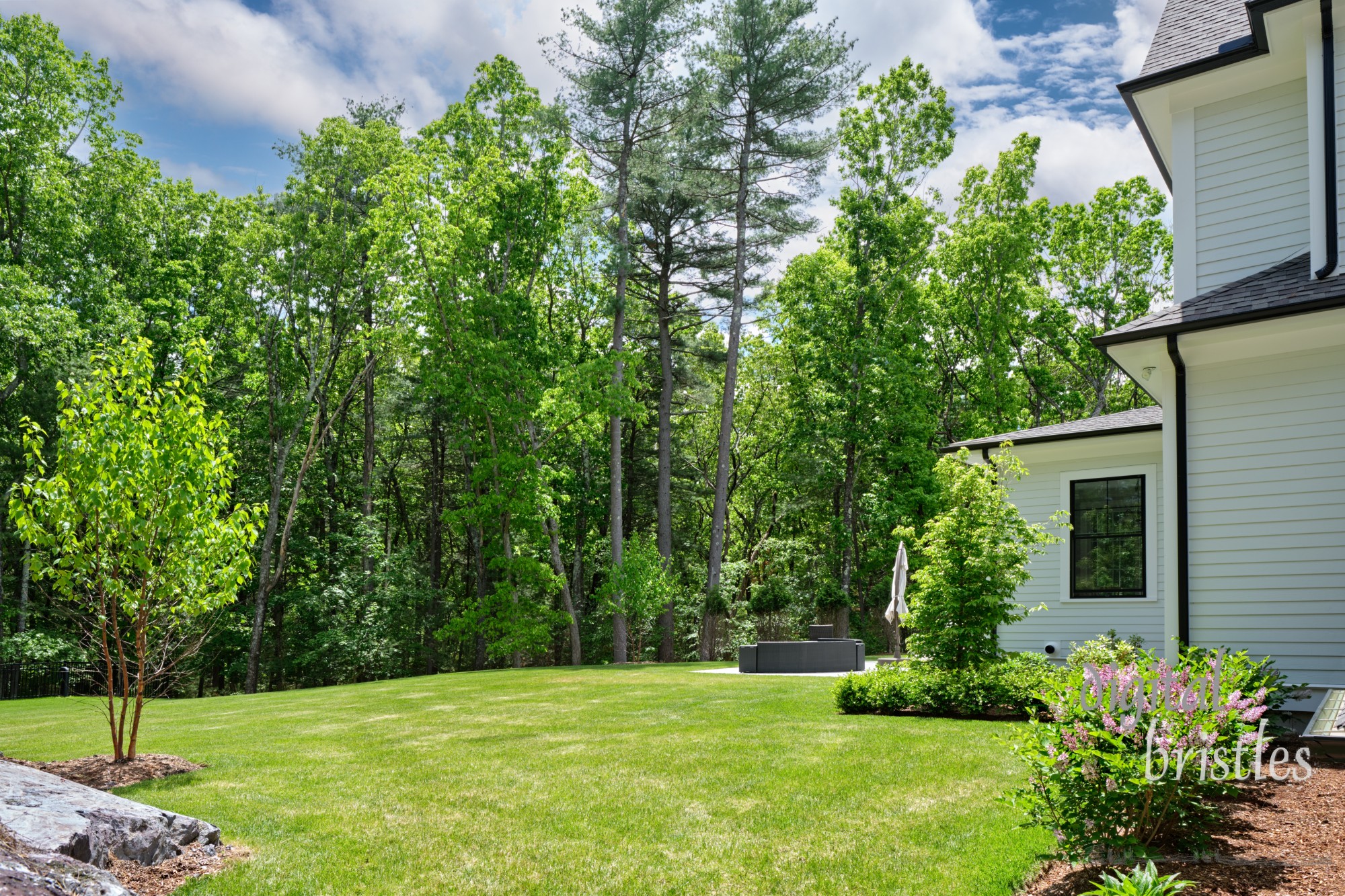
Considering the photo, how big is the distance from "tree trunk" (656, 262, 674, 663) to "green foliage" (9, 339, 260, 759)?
16154 millimetres

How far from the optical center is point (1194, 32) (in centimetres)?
999

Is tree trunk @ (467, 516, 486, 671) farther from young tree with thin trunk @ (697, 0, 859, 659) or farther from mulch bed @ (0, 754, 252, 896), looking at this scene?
mulch bed @ (0, 754, 252, 896)

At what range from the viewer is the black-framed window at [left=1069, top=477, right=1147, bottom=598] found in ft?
41.5

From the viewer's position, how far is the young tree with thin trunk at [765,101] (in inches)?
936

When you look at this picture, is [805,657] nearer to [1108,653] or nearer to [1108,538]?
[1108,538]

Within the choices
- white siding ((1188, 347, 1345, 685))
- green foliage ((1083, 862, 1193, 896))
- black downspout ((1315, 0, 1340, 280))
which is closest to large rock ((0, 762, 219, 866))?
green foliage ((1083, 862, 1193, 896))

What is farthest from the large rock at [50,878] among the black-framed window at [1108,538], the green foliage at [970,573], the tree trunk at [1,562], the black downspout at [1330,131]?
the tree trunk at [1,562]

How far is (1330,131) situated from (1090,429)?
5272 millimetres

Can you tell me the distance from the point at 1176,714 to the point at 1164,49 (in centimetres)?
902

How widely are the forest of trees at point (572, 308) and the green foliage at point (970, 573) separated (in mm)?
10043

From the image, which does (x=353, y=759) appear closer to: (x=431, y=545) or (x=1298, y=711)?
(x=1298, y=711)

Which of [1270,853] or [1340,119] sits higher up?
[1340,119]

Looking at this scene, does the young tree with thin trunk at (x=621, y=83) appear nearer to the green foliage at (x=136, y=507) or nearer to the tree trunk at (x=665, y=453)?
the tree trunk at (x=665, y=453)

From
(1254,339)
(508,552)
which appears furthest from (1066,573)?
(508,552)
